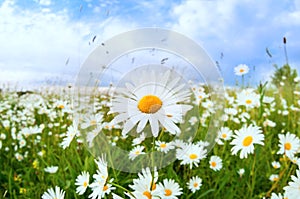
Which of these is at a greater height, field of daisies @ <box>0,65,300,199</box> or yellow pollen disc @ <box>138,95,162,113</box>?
yellow pollen disc @ <box>138,95,162,113</box>

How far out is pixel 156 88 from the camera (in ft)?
2.15

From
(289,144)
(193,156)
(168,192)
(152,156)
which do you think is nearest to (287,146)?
(289,144)

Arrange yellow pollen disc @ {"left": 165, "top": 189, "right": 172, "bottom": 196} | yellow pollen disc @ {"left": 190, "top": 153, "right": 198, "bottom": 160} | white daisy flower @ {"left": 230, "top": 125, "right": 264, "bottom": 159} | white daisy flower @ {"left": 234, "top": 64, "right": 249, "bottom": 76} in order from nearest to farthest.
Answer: yellow pollen disc @ {"left": 165, "top": 189, "right": 172, "bottom": 196} → white daisy flower @ {"left": 230, "top": 125, "right": 264, "bottom": 159} → yellow pollen disc @ {"left": 190, "top": 153, "right": 198, "bottom": 160} → white daisy flower @ {"left": 234, "top": 64, "right": 249, "bottom": 76}

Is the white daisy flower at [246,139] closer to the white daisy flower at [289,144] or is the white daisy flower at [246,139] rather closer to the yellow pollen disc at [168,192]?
the white daisy flower at [289,144]

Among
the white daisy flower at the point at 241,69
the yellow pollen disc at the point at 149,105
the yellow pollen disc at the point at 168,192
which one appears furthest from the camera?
the white daisy flower at the point at 241,69

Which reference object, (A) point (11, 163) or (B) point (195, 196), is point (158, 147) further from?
(A) point (11, 163)

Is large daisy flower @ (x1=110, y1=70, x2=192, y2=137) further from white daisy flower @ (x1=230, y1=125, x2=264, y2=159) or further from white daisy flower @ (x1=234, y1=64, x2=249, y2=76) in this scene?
white daisy flower @ (x1=234, y1=64, x2=249, y2=76)

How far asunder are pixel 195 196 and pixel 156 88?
2.49ft

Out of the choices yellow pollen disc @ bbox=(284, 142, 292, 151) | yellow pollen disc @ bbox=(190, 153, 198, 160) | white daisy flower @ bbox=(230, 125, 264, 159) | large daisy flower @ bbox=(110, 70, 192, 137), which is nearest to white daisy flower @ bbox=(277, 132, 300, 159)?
yellow pollen disc @ bbox=(284, 142, 292, 151)

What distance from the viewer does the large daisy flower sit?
611 millimetres

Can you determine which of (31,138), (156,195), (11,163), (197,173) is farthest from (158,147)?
(31,138)

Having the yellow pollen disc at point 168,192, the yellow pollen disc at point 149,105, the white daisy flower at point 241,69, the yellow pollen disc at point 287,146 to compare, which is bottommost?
the yellow pollen disc at point 168,192

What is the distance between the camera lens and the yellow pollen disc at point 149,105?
610mm

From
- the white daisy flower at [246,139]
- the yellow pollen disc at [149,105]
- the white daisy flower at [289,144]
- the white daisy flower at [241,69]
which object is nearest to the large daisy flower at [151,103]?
the yellow pollen disc at [149,105]
